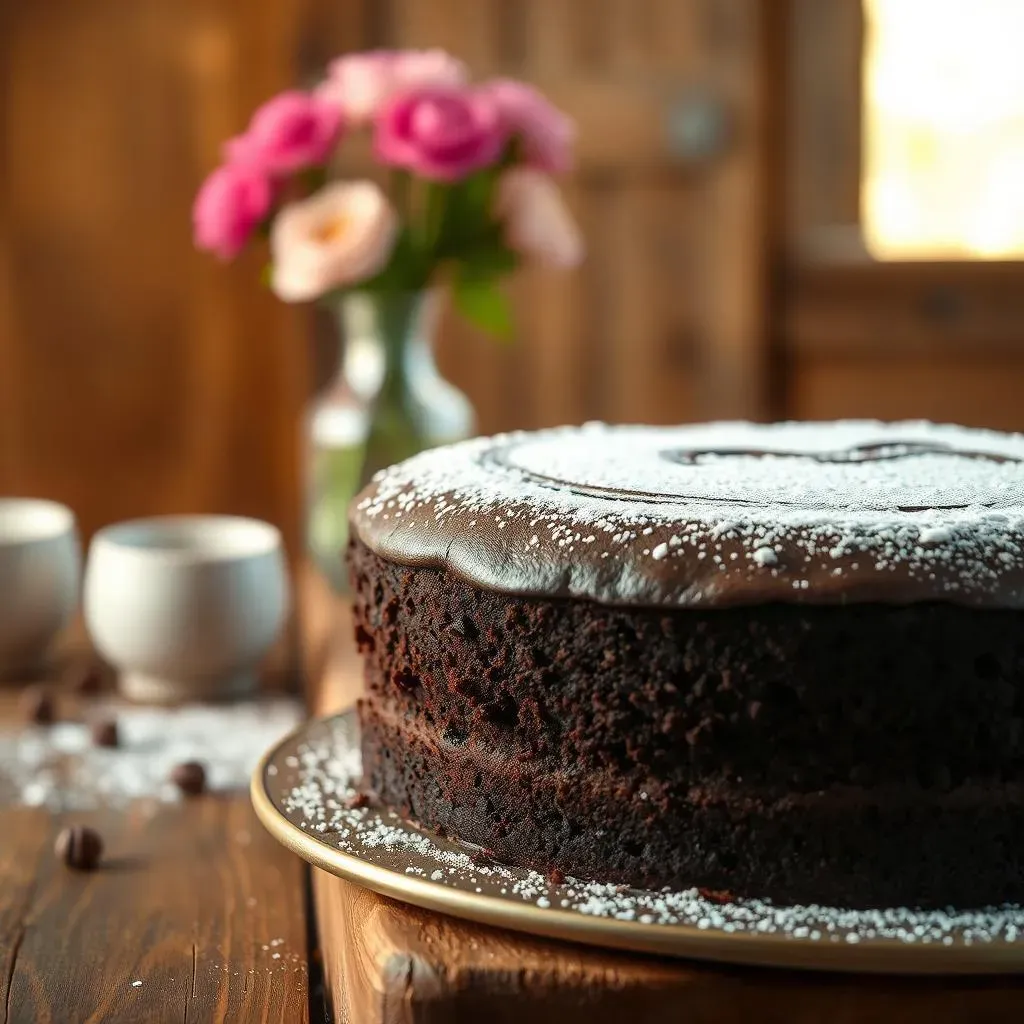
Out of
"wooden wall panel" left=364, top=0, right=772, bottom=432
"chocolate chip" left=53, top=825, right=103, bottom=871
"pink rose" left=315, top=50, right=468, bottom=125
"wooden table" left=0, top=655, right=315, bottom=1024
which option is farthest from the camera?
"wooden wall panel" left=364, top=0, right=772, bottom=432

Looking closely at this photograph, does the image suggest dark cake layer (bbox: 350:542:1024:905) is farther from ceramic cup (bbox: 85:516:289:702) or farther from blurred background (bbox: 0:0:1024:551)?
blurred background (bbox: 0:0:1024:551)

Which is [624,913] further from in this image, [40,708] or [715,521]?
[40,708]

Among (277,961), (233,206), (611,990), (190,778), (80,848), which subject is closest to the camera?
(611,990)

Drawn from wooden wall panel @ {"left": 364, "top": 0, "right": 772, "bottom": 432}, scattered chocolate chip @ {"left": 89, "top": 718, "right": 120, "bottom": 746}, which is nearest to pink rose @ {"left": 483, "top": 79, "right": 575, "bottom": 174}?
scattered chocolate chip @ {"left": 89, "top": 718, "right": 120, "bottom": 746}

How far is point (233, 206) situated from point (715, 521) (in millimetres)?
1035

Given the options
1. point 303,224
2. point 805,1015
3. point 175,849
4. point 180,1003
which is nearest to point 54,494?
point 303,224

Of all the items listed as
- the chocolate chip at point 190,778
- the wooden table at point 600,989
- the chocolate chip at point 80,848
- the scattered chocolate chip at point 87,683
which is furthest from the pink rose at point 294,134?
the wooden table at point 600,989

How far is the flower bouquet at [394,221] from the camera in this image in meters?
1.66

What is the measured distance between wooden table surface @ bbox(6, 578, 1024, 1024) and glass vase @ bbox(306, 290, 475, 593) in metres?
0.56

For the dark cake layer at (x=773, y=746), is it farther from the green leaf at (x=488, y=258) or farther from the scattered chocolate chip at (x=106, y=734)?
the green leaf at (x=488, y=258)

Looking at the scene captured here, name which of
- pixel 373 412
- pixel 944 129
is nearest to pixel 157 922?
pixel 373 412

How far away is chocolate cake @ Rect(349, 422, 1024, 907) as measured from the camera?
853mm

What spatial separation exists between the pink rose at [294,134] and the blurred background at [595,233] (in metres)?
1.34

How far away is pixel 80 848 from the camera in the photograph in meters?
1.11
